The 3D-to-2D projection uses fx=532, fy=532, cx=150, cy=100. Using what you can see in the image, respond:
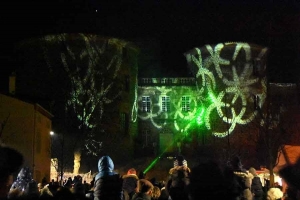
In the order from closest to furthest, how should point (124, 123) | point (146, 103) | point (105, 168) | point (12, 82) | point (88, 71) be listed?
1. point (105, 168)
2. point (88, 71)
3. point (12, 82)
4. point (124, 123)
5. point (146, 103)

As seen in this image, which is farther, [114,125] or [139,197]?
[114,125]

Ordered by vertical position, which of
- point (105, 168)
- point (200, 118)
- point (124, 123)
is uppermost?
point (200, 118)

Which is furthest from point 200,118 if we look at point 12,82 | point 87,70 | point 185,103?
point 12,82

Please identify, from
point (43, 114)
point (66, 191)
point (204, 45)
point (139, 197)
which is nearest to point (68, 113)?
point (43, 114)

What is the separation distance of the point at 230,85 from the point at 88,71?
51.2 feet

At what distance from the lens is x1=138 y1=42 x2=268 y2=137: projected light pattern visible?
58.0m

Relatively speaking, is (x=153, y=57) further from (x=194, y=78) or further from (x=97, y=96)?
(x=97, y=96)

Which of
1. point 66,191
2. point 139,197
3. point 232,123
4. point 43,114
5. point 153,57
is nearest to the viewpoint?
point 66,191

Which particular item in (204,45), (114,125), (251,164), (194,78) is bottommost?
(251,164)

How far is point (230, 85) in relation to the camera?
190ft

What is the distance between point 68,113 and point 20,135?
18.5 metres

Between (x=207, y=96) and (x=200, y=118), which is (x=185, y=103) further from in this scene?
(x=207, y=96)

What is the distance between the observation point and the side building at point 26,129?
106 feet

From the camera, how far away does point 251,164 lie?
53.9 metres
